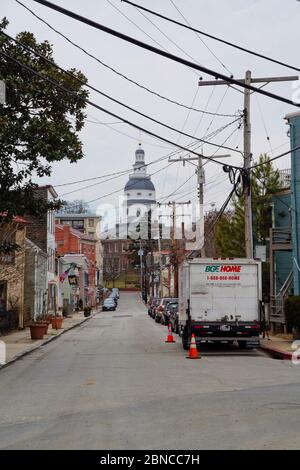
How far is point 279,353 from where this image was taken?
20438 mm

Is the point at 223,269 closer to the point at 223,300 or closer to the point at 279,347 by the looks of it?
the point at 223,300

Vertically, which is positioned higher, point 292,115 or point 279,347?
point 292,115

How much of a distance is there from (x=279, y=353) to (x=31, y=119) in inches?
401

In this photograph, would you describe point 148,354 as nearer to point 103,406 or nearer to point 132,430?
point 103,406

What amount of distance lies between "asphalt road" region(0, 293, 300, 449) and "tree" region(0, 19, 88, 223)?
5.17m

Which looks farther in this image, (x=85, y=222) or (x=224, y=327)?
(x=85, y=222)

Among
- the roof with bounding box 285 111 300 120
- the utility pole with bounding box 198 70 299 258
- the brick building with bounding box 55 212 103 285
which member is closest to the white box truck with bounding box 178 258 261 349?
the utility pole with bounding box 198 70 299 258

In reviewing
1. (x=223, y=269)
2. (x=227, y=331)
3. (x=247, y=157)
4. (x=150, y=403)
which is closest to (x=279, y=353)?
(x=227, y=331)

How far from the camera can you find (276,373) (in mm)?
15492

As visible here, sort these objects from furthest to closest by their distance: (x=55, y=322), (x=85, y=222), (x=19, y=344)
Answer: (x=85, y=222), (x=55, y=322), (x=19, y=344)

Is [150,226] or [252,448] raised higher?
[150,226]
